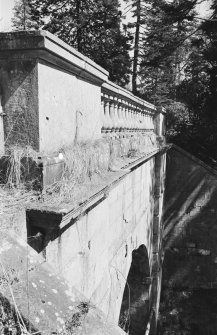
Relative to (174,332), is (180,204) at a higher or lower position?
higher

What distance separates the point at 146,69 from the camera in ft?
74.6

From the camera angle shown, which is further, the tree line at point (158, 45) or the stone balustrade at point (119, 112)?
the tree line at point (158, 45)

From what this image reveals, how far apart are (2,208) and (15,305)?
79 cm

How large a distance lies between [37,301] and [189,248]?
1330 cm

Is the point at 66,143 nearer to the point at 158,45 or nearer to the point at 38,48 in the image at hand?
the point at 38,48

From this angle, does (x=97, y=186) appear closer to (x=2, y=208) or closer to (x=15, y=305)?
(x=2, y=208)

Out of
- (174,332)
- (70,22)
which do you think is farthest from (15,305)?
(70,22)

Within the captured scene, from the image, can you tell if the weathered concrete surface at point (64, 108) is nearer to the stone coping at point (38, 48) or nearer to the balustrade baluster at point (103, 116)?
the stone coping at point (38, 48)

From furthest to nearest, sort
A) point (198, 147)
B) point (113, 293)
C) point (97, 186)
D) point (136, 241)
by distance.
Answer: point (198, 147) < point (136, 241) < point (113, 293) < point (97, 186)

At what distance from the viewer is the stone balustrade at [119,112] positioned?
14.1 ft

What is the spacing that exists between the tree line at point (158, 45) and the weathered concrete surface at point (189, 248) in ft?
5.09

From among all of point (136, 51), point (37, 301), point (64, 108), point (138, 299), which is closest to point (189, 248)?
point (138, 299)

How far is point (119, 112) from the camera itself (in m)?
5.17

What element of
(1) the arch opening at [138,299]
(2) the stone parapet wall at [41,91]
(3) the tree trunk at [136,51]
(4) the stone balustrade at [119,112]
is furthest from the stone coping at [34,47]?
(3) the tree trunk at [136,51]
